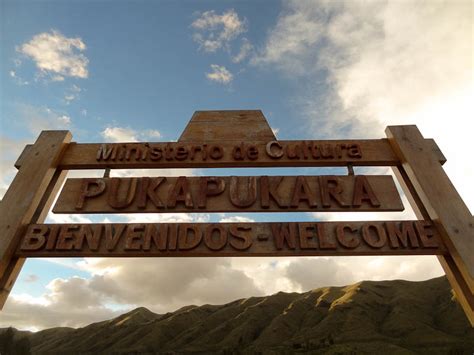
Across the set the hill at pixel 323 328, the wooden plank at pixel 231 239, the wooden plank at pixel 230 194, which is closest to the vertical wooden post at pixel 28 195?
the wooden plank at pixel 231 239

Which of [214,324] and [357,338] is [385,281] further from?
[214,324]

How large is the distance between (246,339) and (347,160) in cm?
16717

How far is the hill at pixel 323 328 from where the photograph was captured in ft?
413

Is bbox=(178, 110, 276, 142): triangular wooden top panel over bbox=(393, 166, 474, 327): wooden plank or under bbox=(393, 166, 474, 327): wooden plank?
over

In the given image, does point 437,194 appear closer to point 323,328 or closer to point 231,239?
point 231,239

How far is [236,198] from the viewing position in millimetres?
4391

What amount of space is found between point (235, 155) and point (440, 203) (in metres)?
2.67

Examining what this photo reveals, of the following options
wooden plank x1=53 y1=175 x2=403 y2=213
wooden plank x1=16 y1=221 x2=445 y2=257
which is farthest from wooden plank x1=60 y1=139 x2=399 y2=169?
wooden plank x1=16 y1=221 x2=445 y2=257

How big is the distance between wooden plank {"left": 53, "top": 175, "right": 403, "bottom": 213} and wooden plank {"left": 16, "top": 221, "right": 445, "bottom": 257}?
0.27 m

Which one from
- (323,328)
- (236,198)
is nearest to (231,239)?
(236,198)

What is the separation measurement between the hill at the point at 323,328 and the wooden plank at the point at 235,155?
4966 inches

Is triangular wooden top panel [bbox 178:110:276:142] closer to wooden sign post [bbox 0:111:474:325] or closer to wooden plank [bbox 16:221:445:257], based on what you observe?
wooden sign post [bbox 0:111:474:325]

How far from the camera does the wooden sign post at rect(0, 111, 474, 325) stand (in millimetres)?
4012

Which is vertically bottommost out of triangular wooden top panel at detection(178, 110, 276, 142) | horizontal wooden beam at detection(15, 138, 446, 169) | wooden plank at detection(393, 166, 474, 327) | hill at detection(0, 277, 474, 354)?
wooden plank at detection(393, 166, 474, 327)
